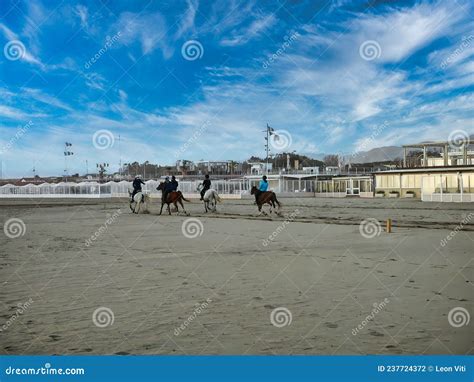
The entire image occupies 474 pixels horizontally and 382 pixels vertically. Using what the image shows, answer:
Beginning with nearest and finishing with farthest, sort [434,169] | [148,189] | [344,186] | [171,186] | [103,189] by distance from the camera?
[171,186]
[434,169]
[148,189]
[103,189]
[344,186]

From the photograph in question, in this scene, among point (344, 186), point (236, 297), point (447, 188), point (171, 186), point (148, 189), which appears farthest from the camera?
point (344, 186)

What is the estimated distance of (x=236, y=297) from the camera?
546 centimetres

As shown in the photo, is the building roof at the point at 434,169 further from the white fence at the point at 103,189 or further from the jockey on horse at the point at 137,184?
the jockey on horse at the point at 137,184

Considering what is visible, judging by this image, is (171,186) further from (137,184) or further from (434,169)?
(434,169)

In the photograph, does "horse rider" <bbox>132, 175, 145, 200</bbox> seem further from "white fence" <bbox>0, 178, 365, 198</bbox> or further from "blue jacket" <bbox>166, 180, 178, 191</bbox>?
"white fence" <bbox>0, 178, 365, 198</bbox>

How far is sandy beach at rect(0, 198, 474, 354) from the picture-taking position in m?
3.91

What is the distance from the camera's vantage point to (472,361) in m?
3.42

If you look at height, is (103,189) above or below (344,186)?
above

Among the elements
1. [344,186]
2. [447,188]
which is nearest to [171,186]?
[447,188]

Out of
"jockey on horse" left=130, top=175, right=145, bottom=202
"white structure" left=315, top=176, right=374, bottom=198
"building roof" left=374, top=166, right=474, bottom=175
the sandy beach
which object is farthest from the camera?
"white structure" left=315, top=176, right=374, bottom=198

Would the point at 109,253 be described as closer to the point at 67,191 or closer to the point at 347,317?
the point at 347,317

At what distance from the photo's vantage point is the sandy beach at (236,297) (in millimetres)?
3910

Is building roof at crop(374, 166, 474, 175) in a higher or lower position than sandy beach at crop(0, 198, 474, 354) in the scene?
higher

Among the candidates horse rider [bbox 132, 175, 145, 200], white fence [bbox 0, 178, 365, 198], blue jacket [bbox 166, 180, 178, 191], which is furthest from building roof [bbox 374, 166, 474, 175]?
horse rider [bbox 132, 175, 145, 200]
